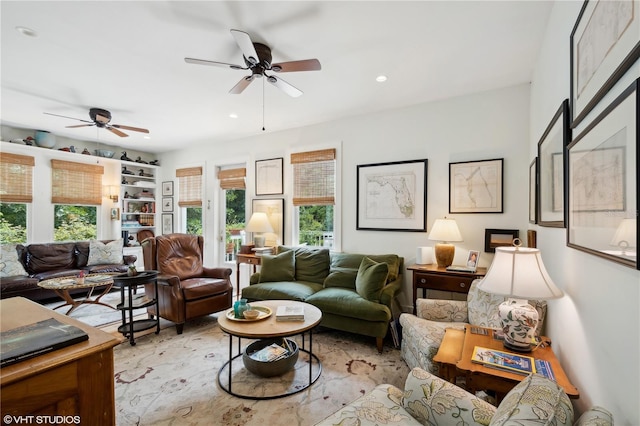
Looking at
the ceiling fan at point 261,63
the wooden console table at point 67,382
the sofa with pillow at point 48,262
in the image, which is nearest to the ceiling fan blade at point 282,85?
the ceiling fan at point 261,63

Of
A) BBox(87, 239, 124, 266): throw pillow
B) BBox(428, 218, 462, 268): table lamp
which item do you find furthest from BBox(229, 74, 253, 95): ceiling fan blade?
BBox(87, 239, 124, 266): throw pillow

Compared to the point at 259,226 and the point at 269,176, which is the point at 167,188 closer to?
the point at 269,176

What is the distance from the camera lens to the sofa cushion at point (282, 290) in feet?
11.0

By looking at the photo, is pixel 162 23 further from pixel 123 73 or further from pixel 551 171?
pixel 551 171

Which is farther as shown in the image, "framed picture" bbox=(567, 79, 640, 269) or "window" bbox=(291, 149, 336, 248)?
"window" bbox=(291, 149, 336, 248)

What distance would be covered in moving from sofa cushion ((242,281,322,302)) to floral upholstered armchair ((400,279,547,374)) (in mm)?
1233

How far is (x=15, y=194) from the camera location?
4.72 m

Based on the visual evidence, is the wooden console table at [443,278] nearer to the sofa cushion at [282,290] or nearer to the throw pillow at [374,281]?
the throw pillow at [374,281]

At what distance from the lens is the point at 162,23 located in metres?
2.19

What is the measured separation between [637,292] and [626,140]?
428 mm

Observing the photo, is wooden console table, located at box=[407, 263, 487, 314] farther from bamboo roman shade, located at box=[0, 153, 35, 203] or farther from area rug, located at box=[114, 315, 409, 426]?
bamboo roman shade, located at box=[0, 153, 35, 203]

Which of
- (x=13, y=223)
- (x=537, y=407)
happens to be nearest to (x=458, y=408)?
(x=537, y=407)

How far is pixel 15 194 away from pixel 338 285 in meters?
5.28

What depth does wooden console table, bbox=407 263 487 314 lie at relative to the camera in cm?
301
